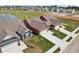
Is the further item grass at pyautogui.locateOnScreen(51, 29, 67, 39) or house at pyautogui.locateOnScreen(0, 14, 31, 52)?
grass at pyautogui.locateOnScreen(51, 29, 67, 39)

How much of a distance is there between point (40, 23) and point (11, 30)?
1.05ft

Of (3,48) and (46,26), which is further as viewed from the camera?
(46,26)

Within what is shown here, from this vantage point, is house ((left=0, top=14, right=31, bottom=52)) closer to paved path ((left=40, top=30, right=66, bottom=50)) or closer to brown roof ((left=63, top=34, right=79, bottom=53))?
paved path ((left=40, top=30, right=66, bottom=50))

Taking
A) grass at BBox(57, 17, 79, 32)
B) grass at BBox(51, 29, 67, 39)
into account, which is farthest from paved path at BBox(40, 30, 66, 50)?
grass at BBox(57, 17, 79, 32)

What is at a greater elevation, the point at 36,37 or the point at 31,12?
the point at 31,12

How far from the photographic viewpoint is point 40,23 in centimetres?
224

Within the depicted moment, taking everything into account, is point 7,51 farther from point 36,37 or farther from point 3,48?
point 36,37

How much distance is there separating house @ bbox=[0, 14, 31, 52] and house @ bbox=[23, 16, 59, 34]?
0.07 metres

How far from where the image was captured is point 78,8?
2186mm

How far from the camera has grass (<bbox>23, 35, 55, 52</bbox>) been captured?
7.13ft

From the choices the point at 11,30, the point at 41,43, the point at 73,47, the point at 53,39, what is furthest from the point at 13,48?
the point at 73,47
